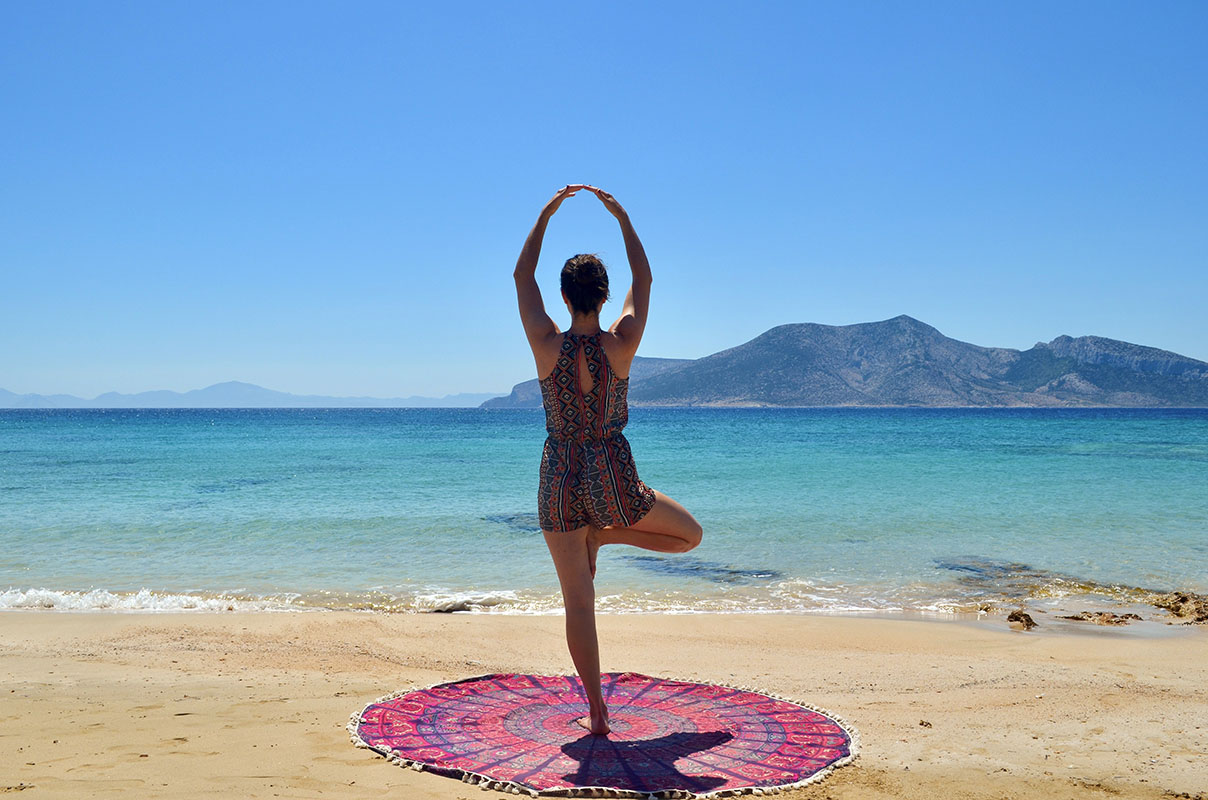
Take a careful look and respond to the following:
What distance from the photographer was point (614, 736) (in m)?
4.11

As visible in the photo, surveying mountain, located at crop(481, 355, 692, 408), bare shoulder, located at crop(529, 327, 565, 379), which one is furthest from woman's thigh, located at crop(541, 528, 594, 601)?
mountain, located at crop(481, 355, 692, 408)

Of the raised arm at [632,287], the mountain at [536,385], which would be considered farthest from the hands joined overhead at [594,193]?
the mountain at [536,385]

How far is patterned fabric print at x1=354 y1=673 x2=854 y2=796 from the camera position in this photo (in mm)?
3596

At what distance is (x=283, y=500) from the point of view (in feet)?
58.0

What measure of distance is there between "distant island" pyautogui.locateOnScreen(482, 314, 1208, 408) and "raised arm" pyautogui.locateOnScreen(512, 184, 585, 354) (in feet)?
444

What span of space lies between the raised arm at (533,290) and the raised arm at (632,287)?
29cm

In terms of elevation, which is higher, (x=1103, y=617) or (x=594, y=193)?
(x=594, y=193)

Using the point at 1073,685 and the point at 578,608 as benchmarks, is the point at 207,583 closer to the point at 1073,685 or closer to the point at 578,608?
the point at 578,608

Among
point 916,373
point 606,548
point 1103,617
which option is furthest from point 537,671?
point 916,373

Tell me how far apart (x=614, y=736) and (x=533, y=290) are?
2151 mm

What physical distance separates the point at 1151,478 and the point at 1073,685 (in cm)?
1971

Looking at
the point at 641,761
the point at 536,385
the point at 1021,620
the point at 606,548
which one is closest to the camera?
the point at 641,761

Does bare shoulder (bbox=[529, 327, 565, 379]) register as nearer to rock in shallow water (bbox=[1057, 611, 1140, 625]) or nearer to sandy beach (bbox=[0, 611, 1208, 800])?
sandy beach (bbox=[0, 611, 1208, 800])

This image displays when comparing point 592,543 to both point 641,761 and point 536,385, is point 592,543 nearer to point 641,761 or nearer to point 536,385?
point 641,761
